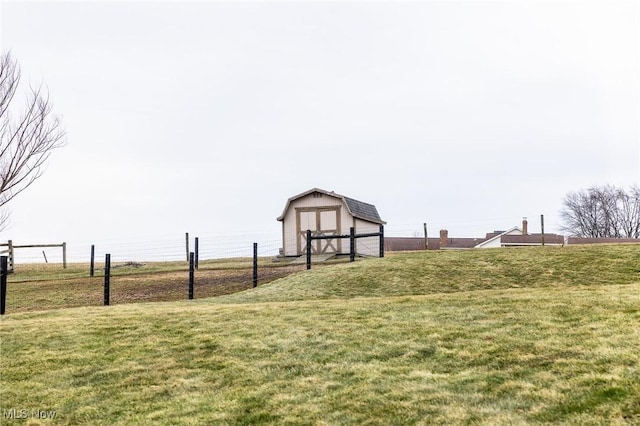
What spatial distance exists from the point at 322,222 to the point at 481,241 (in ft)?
103

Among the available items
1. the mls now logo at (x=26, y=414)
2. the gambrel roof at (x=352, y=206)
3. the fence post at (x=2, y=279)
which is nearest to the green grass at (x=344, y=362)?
the mls now logo at (x=26, y=414)

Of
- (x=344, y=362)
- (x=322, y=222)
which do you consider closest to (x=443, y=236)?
(x=322, y=222)

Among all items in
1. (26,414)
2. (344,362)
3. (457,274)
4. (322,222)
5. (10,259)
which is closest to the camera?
(26,414)

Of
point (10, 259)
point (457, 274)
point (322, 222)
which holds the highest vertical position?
point (322, 222)

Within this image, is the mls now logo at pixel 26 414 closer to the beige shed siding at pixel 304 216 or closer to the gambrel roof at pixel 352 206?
the gambrel roof at pixel 352 206

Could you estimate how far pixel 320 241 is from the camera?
34.9 m

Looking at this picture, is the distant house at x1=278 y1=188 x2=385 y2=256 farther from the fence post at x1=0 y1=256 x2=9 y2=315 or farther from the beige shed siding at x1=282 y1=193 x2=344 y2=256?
the fence post at x1=0 y1=256 x2=9 y2=315

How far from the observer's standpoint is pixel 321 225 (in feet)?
116

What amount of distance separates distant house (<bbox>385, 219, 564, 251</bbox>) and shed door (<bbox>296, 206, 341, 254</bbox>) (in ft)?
58.2

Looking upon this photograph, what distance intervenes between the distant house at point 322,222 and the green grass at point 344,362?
21.2 meters

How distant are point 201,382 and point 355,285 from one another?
37.2 feet

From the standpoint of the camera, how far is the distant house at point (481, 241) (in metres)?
52.1

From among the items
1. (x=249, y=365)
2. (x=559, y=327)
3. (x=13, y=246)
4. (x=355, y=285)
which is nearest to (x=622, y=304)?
(x=559, y=327)

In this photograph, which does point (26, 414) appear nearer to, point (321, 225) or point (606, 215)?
point (321, 225)
